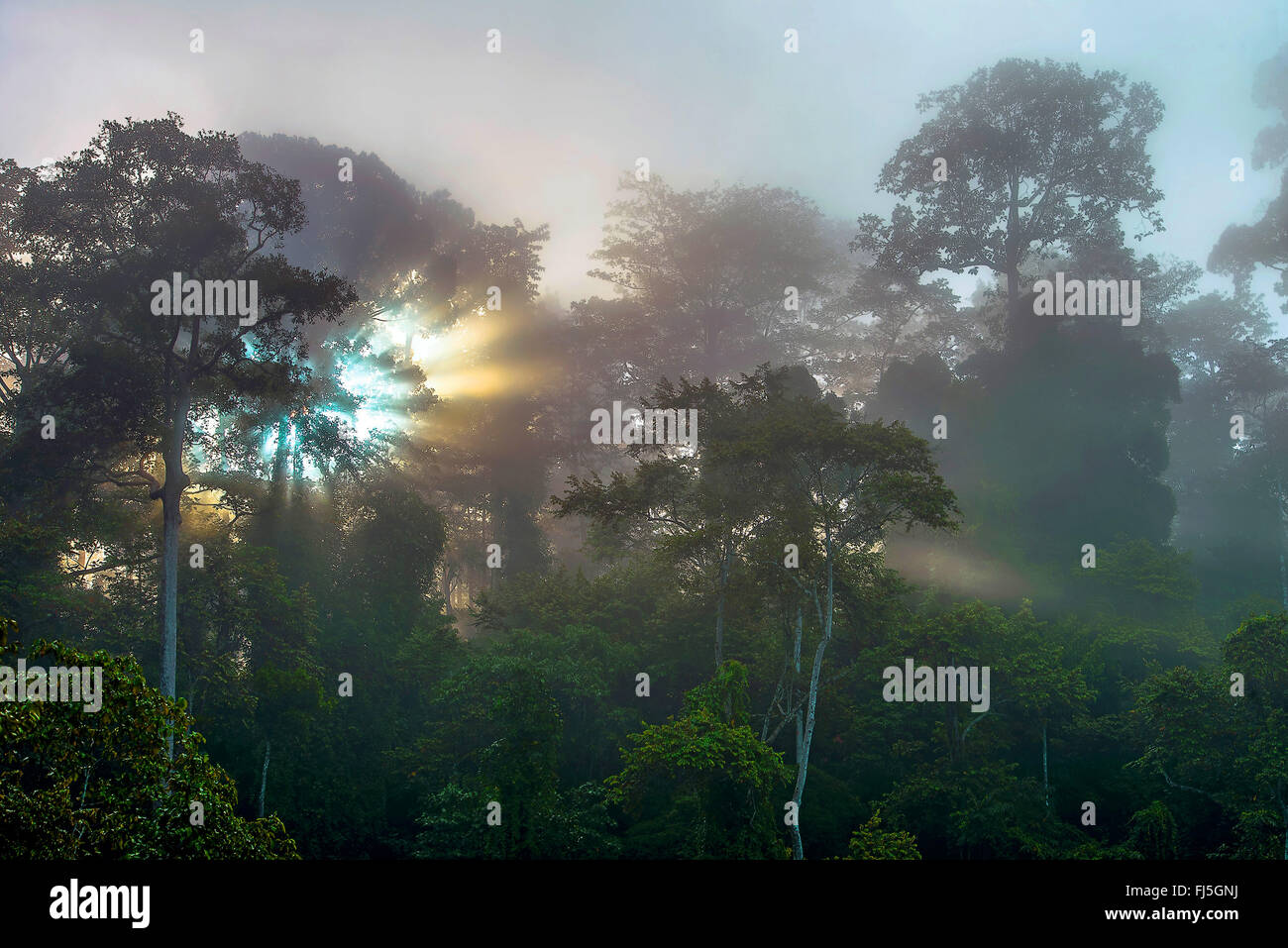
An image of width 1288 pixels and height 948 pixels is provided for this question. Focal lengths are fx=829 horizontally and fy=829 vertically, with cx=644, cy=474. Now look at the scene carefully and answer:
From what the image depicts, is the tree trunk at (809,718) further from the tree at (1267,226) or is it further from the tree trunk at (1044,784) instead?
the tree at (1267,226)

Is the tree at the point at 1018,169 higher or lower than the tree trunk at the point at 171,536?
higher

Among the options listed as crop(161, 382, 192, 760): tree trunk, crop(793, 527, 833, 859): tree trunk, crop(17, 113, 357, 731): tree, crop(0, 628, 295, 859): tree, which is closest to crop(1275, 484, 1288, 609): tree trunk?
A: crop(793, 527, 833, 859): tree trunk

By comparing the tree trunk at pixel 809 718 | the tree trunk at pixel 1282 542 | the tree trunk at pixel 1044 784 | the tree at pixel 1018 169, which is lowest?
the tree trunk at pixel 1044 784

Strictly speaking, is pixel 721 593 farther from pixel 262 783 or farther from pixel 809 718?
pixel 262 783

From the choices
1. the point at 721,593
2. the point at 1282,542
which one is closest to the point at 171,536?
the point at 721,593

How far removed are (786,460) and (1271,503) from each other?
1394 inches

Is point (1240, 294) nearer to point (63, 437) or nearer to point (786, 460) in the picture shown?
point (786, 460)

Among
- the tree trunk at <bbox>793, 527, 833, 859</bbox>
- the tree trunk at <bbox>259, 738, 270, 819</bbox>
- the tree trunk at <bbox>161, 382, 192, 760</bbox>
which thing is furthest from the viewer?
the tree trunk at <bbox>259, 738, 270, 819</bbox>

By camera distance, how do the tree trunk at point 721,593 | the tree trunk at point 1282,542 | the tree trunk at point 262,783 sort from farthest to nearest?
the tree trunk at point 1282,542
the tree trunk at point 721,593
the tree trunk at point 262,783

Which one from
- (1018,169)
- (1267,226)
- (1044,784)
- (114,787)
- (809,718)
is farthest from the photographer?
(1267,226)

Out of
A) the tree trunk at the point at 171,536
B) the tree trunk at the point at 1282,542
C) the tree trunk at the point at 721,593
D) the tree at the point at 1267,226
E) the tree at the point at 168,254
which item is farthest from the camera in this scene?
the tree at the point at 1267,226

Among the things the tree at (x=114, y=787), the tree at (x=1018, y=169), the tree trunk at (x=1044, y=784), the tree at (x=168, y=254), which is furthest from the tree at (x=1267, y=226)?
the tree at (x=114, y=787)

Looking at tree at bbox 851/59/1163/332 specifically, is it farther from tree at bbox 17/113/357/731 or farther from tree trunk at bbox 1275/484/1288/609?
tree at bbox 17/113/357/731

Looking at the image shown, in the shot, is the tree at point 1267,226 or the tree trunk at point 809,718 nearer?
the tree trunk at point 809,718
